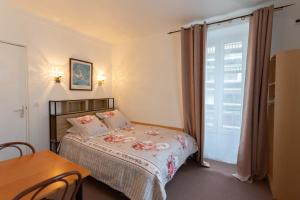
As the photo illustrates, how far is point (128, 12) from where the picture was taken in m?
2.51

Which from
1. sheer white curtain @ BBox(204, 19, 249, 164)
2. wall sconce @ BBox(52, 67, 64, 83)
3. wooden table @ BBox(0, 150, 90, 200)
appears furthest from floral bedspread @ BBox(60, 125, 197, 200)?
wall sconce @ BBox(52, 67, 64, 83)

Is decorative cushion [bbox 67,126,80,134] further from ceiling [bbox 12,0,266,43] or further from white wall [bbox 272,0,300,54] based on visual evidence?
white wall [bbox 272,0,300,54]

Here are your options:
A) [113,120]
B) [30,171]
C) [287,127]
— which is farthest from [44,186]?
[113,120]

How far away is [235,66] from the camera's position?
2639mm

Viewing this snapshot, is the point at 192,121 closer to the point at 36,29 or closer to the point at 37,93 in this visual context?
the point at 37,93

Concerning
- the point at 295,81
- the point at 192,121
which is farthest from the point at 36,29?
the point at 295,81

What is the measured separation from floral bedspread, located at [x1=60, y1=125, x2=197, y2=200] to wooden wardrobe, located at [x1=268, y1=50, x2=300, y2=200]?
1116 millimetres

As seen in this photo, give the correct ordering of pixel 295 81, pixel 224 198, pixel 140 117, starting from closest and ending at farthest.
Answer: pixel 295 81, pixel 224 198, pixel 140 117

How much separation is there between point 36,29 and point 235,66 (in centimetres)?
314

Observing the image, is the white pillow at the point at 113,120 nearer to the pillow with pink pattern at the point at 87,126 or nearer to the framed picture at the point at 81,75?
the pillow with pink pattern at the point at 87,126

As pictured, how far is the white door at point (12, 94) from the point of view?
7.54ft

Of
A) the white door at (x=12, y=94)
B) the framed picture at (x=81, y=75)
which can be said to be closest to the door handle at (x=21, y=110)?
the white door at (x=12, y=94)

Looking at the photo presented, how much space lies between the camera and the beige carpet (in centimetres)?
201

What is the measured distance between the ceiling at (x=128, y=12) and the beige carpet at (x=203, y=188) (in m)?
2.42
